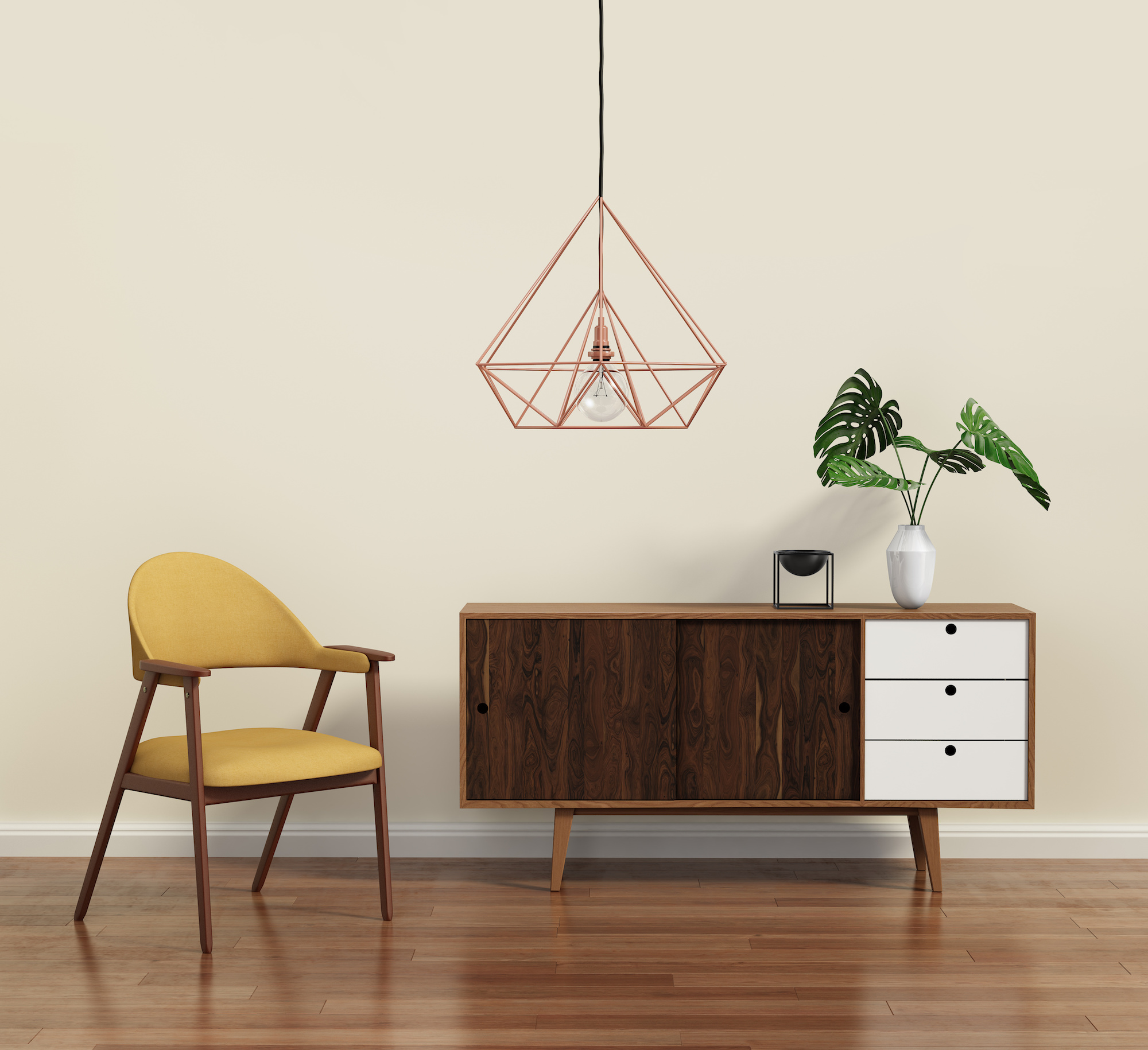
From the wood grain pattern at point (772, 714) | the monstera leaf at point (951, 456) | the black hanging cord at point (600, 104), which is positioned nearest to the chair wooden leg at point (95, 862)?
the wood grain pattern at point (772, 714)

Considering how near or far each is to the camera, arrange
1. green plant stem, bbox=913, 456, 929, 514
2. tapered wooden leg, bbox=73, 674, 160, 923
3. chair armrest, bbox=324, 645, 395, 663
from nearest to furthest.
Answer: tapered wooden leg, bbox=73, 674, 160, 923
chair armrest, bbox=324, 645, 395, 663
green plant stem, bbox=913, 456, 929, 514

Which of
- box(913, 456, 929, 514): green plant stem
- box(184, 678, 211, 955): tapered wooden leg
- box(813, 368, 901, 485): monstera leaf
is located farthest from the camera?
box(913, 456, 929, 514): green plant stem

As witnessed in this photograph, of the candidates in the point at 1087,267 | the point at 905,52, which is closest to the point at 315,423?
the point at 905,52

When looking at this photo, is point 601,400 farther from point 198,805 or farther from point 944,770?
point 944,770

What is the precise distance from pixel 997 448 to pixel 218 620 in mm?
2252

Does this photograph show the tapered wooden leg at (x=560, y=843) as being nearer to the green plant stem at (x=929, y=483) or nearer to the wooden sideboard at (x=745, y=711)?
the wooden sideboard at (x=745, y=711)

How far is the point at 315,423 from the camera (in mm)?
3307

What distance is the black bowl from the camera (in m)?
3.00

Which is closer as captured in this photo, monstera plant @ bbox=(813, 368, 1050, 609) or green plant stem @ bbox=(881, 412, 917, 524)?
monstera plant @ bbox=(813, 368, 1050, 609)

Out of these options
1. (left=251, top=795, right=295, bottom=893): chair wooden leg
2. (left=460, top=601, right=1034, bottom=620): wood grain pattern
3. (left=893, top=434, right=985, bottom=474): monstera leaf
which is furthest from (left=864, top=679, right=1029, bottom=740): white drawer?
(left=251, top=795, right=295, bottom=893): chair wooden leg

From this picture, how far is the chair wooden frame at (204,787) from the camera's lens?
2.43m

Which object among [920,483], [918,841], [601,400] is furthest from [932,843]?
[601,400]

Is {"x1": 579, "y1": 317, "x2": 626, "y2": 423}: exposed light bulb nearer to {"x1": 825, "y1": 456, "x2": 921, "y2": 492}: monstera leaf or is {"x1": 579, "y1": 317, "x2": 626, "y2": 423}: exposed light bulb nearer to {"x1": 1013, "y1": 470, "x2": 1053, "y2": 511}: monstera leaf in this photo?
{"x1": 825, "y1": 456, "x2": 921, "y2": 492}: monstera leaf

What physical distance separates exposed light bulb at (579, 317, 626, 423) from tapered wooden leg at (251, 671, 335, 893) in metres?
1.42
